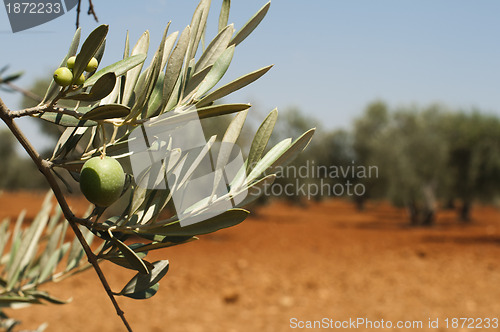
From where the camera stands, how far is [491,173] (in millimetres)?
17172

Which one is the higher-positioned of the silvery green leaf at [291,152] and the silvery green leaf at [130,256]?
the silvery green leaf at [291,152]

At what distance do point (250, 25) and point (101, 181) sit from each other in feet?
0.86

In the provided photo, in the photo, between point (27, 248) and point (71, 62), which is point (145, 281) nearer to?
point (71, 62)

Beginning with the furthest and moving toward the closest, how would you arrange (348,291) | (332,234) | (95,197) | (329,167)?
(329,167)
(332,234)
(348,291)
(95,197)

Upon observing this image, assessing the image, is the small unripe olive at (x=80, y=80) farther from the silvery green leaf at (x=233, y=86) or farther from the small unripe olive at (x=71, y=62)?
the silvery green leaf at (x=233, y=86)

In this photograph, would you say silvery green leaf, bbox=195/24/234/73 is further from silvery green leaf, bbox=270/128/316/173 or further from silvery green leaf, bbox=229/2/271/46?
silvery green leaf, bbox=270/128/316/173

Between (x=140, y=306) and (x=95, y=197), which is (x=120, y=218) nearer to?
(x=95, y=197)

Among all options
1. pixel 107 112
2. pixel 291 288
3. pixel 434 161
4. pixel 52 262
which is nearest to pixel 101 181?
pixel 107 112

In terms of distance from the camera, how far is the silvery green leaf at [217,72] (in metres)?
0.56

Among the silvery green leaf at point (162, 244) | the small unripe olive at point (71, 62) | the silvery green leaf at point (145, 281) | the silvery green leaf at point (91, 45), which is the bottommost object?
the silvery green leaf at point (145, 281)

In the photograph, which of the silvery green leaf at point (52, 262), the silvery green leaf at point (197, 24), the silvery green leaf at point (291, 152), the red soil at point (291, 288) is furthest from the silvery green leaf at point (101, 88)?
the red soil at point (291, 288)

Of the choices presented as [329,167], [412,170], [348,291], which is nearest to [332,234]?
[412,170]

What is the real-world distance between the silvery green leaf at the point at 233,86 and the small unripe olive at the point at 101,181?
130 millimetres

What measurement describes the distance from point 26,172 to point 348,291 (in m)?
37.8
